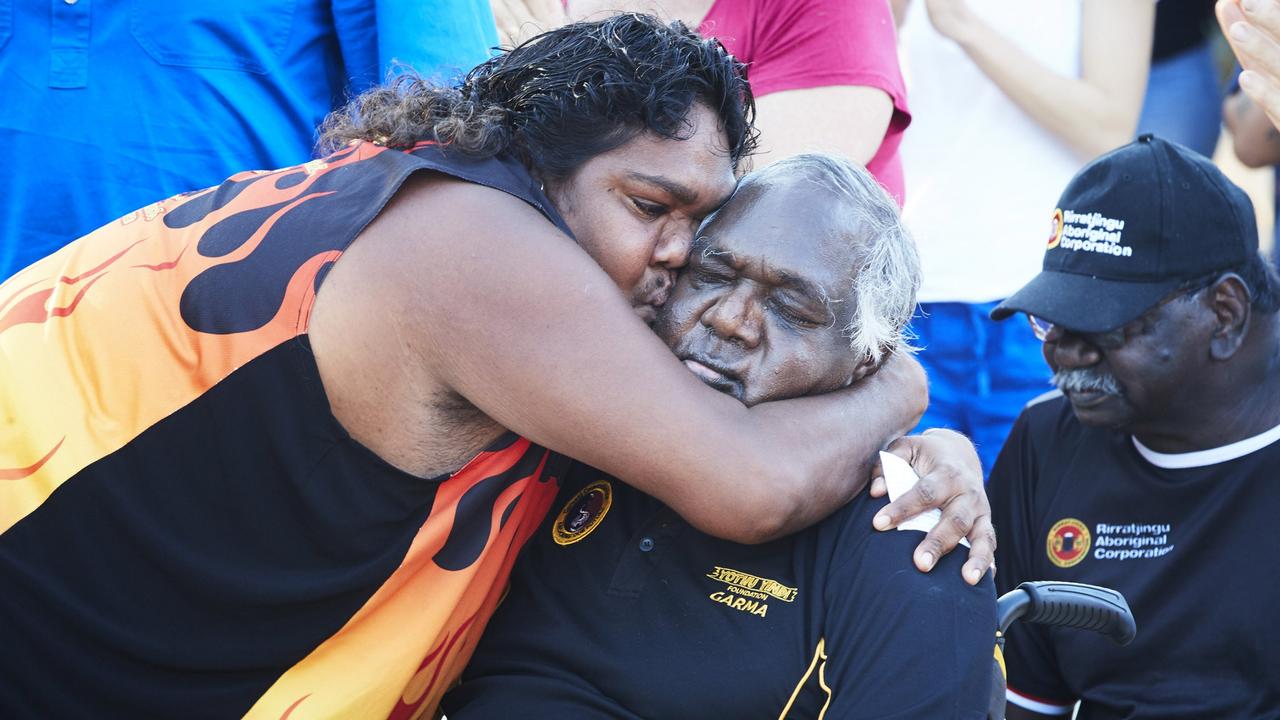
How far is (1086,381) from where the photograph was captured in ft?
12.1

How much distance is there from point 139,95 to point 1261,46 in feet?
9.67

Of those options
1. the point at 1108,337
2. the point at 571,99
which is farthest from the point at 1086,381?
the point at 571,99

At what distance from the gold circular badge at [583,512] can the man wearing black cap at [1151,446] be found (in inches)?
59.2

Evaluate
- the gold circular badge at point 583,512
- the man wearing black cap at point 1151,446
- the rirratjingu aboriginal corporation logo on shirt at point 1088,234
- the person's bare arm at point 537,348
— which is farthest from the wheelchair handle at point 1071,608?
the rirratjingu aboriginal corporation logo on shirt at point 1088,234

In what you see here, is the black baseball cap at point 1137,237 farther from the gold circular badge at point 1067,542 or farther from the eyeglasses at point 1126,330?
the gold circular badge at point 1067,542

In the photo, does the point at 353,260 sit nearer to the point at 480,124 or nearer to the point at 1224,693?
the point at 480,124

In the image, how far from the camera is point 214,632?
7.48 feet

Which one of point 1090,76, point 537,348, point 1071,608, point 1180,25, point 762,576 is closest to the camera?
point 537,348

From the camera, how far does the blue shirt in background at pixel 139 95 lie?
3.06 meters

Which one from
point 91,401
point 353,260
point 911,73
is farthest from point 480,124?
point 911,73

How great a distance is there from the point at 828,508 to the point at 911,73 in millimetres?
2514

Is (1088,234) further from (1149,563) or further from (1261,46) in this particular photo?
(1149,563)

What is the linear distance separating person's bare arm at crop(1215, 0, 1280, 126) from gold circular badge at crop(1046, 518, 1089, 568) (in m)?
1.25

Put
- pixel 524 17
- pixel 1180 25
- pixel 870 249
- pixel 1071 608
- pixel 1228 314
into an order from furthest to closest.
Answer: pixel 1180 25 → pixel 524 17 → pixel 1228 314 → pixel 870 249 → pixel 1071 608
